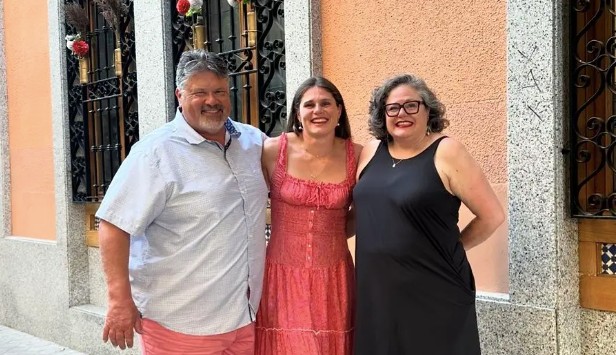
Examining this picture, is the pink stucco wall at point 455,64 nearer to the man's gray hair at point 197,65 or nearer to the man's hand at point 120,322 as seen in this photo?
the man's gray hair at point 197,65

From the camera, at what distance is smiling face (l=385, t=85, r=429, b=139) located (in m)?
3.17

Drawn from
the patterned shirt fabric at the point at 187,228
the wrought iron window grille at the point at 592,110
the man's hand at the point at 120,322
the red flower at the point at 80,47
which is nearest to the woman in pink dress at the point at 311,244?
the patterned shirt fabric at the point at 187,228

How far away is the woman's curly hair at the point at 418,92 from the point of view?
10.5ft

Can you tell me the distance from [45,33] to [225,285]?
5487 millimetres

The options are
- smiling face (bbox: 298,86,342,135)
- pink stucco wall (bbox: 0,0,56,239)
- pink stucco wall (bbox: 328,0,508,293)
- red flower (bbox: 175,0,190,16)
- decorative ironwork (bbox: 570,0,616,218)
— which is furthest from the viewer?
pink stucco wall (bbox: 0,0,56,239)

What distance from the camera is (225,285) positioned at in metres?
3.25

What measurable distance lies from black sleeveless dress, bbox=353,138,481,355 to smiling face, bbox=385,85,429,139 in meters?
0.11

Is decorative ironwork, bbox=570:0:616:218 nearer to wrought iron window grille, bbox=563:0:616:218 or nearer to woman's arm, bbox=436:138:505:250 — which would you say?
wrought iron window grille, bbox=563:0:616:218

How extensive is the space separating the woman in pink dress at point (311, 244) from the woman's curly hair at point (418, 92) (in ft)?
0.65

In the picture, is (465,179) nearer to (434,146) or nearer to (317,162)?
(434,146)

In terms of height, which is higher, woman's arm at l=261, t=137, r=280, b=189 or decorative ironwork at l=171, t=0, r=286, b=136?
decorative ironwork at l=171, t=0, r=286, b=136

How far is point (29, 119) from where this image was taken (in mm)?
8023

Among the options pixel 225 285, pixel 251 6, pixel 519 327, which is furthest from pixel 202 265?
pixel 251 6

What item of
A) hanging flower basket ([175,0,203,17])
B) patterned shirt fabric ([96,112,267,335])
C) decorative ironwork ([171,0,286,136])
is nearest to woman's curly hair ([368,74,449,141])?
patterned shirt fabric ([96,112,267,335])
